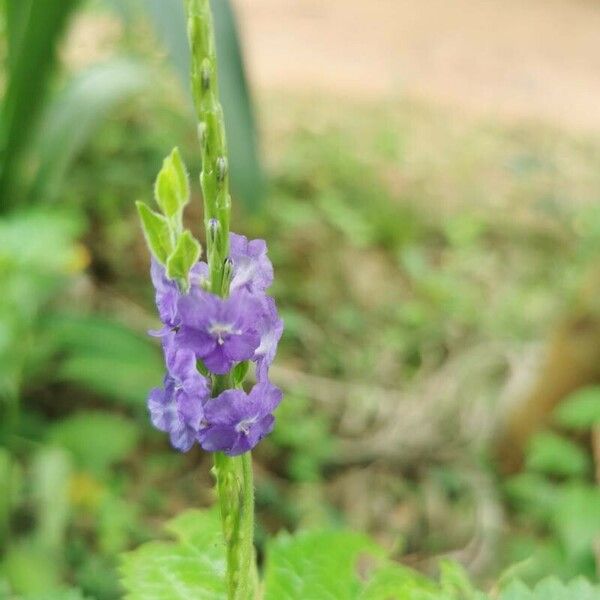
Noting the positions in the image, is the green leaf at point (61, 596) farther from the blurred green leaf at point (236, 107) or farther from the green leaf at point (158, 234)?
the blurred green leaf at point (236, 107)

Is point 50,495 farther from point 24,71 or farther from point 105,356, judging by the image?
point 24,71

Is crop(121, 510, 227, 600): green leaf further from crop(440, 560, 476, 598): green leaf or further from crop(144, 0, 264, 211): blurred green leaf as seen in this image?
crop(144, 0, 264, 211): blurred green leaf

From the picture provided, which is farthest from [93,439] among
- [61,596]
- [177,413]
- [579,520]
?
[177,413]

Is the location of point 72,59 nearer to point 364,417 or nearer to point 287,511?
point 364,417

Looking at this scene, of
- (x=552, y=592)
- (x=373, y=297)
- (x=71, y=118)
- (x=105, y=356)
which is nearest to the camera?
(x=552, y=592)

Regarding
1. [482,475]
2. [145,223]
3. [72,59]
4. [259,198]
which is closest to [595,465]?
[482,475]

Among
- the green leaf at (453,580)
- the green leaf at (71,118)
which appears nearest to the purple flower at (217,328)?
the green leaf at (453,580)

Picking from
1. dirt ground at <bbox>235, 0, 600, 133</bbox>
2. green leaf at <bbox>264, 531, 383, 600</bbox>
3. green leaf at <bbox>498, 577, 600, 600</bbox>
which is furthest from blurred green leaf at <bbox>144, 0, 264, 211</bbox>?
dirt ground at <bbox>235, 0, 600, 133</bbox>
